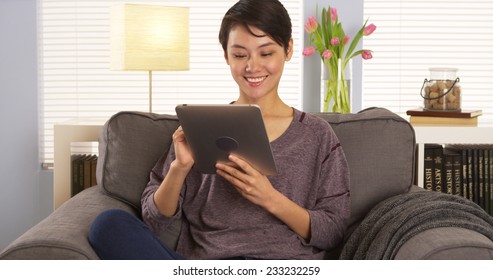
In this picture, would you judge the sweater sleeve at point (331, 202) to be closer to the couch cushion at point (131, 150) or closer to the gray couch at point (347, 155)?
the gray couch at point (347, 155)

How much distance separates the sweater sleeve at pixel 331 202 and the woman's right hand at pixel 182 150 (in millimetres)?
344

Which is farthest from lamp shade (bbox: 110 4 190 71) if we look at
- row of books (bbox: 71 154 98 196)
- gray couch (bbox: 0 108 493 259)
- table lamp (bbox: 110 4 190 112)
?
gray couch (bbox: 0 108 493 259)

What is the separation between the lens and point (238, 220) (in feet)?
6.35

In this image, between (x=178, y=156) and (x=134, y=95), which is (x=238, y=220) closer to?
(x=178, y=156)

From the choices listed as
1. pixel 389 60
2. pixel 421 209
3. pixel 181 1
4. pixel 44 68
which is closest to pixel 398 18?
pixel 389 60

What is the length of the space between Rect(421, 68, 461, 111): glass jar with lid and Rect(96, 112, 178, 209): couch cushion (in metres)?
1.11

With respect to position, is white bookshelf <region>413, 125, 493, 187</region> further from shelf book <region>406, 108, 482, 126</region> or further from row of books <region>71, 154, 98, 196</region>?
row of books <region>71, 154, 98, 196</region>

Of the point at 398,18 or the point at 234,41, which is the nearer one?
the point at 234,41

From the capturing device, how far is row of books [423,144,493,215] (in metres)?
2.70

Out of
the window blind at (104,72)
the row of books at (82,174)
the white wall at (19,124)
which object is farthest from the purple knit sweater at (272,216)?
the white wall at (19,124)

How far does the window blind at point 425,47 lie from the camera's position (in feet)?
12.0

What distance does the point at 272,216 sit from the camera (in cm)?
192

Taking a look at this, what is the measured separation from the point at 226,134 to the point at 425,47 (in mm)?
2178

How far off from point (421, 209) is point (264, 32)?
2.03 ft
